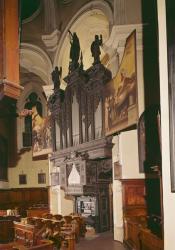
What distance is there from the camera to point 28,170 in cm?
2272

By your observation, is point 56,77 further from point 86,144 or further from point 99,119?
point 99,119

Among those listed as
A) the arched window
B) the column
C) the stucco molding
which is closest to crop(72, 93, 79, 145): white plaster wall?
the stucco molding

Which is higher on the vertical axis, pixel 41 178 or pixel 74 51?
pixel 74 51

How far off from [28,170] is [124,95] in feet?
42.2

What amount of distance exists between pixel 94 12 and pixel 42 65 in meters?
5.08

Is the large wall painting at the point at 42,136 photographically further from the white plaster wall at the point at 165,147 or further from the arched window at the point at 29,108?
the white plaster wall at the point at 165,147

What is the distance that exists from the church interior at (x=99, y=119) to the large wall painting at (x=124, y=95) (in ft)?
0.09

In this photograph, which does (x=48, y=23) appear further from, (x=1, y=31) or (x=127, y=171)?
(x=1, y=31)

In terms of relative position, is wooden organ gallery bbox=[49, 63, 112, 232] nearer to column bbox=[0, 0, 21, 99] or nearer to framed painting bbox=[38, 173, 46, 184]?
framed painting bbox=[38, 173, 46, 184]

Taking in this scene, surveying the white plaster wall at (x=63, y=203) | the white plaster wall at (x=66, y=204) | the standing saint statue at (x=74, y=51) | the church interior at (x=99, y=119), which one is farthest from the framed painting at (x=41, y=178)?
the standing saint statue at (x=74, y=51)

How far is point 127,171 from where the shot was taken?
37.2 ft

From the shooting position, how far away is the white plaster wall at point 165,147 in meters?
4.03

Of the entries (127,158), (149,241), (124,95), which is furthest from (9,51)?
(127,158)

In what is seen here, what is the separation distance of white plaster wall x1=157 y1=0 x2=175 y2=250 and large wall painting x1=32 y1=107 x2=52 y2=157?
1356cm
